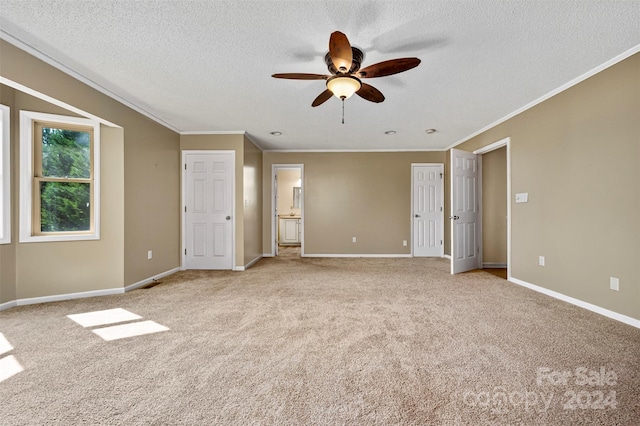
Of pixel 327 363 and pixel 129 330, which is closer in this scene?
pixel 327 363

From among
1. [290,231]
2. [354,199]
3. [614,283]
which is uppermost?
[354,199]

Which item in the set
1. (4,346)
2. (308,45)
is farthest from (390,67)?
(4,346)

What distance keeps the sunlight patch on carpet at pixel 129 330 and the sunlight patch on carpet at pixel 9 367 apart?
1.59 feet

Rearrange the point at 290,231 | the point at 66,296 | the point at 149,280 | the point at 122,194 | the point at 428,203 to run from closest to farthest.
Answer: the point at 66,296 → the point at 122,194 → the point at 149,280 → the point at 428,203 → the point at 290,231

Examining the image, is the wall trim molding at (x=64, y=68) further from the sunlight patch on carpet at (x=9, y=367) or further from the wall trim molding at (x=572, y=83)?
the wall trim molding at (x=572, y=83)

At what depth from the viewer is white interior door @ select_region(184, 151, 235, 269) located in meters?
4.91

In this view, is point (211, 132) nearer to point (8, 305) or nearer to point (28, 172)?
point (28, 172)

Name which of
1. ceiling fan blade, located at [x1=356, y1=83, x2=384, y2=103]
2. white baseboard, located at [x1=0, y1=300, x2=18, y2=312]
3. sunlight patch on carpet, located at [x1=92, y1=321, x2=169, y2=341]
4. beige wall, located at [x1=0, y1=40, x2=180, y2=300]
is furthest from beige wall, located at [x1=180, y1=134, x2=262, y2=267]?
ceiling fan blade, located at [x1=356, y1=83, x2=384, y2=103]

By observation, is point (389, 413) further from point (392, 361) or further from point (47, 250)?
point (47, 250)

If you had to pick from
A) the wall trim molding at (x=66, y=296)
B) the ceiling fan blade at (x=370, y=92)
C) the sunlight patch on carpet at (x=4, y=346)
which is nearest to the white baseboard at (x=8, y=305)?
the wall trim molding at (x=66, y=296)

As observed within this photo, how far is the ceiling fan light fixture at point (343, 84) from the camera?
92.4 inches

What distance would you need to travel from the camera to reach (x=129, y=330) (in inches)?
93.9

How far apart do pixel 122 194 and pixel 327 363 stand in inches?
129

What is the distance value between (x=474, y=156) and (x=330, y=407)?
4870mm
